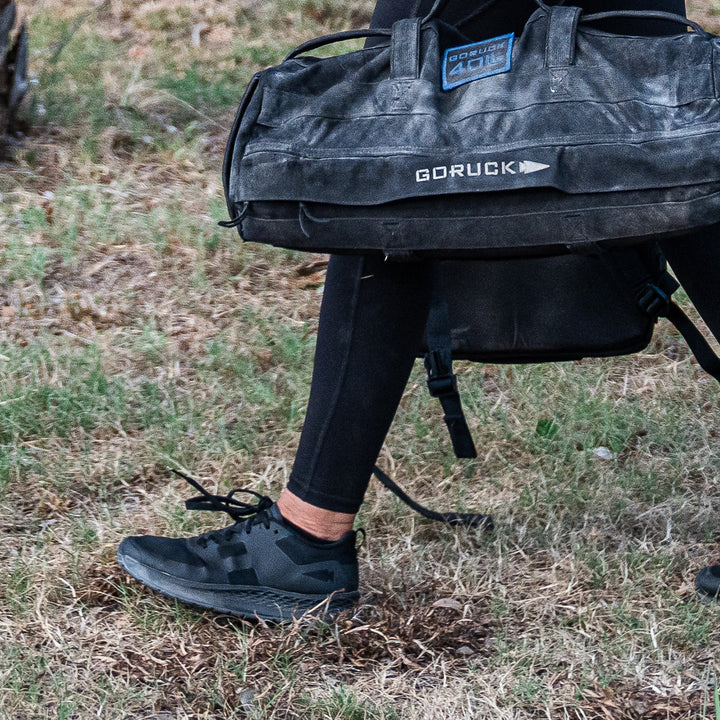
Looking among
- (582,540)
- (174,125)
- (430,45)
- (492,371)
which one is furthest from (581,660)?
(174,125)

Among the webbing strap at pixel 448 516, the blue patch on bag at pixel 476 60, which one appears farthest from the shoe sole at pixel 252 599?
the blue patch on bag at pixel 476 60

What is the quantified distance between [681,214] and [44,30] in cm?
497

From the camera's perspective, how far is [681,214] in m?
1.47

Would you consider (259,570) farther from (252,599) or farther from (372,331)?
(372,331)

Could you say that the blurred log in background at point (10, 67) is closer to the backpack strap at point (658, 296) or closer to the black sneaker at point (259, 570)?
the black sneaker at point (259, 570)

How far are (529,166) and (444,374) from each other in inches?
22.2

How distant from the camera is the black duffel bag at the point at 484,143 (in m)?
1.49

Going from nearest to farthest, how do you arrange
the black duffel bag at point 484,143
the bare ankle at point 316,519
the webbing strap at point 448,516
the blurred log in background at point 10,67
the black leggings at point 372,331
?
the black duffel bag at point 484,143
the black leggings at point 372,331
the bare ankle at point 316,519
the webbing strap at point 448,516
the blurred log in background at point 10,67

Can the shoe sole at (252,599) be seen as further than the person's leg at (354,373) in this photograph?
Yes

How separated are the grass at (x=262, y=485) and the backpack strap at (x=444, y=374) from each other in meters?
0.29

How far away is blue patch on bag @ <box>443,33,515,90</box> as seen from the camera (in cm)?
161

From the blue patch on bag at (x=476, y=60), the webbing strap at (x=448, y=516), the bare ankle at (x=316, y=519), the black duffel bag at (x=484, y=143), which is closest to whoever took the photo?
the black duffel bag at (x=484, y=143)

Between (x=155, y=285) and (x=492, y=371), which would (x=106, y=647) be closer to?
(x=492, y=371)

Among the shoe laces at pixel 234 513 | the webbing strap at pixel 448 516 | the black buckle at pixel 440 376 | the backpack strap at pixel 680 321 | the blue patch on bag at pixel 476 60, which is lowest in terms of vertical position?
the webbing strap at pixel 448 516
